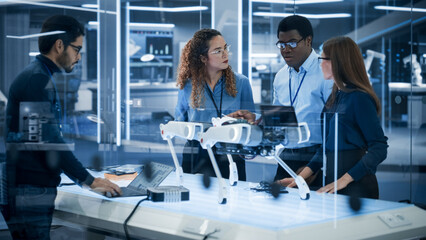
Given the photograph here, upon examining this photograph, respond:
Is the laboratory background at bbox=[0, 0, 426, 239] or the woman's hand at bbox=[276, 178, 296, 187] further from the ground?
the laboratory background at bbox=[0, 0, 426, 239]

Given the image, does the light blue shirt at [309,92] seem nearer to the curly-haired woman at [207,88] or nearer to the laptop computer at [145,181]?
the curly-haired woman at [207,88]

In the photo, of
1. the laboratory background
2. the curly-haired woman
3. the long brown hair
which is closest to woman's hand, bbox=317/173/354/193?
the long brown hair

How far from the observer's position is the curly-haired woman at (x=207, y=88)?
8.74ft

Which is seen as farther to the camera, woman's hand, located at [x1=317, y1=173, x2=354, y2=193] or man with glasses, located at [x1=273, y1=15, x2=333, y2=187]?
man with glasses, located at [x1=273, y1=15, x2=333, y2=187]

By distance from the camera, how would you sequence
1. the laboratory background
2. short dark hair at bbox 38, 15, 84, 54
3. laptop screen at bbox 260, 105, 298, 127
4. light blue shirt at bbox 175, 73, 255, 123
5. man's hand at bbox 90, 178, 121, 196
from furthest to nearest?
the laboratory background < light blue shirt at bbox 175, 73, 255, 123 < short dark hair at bbox 38, 15, 84, 54 < man's hand at bbox 90, 178, 121, 196 < laptop screen at bbox 260, 105, 298, 127

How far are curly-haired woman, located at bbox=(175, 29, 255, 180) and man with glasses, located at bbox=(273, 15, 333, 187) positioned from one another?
227 millimetres

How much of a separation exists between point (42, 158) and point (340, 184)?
1354 mm

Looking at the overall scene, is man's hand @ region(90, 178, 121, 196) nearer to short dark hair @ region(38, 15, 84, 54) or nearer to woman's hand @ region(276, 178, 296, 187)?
short dark hair @ region(38, 15, 84, 54)

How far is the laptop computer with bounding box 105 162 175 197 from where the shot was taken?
2.06 m

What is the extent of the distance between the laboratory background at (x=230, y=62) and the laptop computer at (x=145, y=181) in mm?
1465

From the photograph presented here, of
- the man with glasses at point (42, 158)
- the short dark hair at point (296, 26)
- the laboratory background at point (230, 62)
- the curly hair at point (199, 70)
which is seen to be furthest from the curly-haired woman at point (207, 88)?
the laboratory background at point (230, 62)

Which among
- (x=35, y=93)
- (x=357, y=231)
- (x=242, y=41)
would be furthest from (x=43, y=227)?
(x=242, y=41)

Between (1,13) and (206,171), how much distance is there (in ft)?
5.44

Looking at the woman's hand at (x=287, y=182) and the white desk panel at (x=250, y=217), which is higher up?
the woman's hand at (x=287, y=182)
